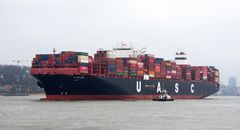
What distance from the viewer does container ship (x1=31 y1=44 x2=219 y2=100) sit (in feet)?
275

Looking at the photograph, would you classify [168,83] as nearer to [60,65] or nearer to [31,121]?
[60,65]

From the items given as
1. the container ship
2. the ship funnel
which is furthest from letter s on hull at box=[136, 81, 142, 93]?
the ship funnel

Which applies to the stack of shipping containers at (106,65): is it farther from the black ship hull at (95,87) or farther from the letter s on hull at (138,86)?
the letter s on hull at (138,86)

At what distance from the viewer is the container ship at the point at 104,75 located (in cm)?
8388

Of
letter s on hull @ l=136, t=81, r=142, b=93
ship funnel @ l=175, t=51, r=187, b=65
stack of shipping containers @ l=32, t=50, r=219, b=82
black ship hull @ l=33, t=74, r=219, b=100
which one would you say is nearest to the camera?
stack of shipping containers @ l=32, t=50, r=219, b=82

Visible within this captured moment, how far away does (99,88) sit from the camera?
8631 centimetres

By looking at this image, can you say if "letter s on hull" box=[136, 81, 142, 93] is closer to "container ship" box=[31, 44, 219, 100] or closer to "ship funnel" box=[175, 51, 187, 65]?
"container ship" box=[31, 44, 219, 100]

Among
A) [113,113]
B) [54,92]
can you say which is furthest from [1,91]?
[113,113]

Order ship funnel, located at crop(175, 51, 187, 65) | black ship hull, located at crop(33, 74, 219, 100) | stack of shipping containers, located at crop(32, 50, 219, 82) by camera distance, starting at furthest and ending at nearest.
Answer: ship funnel, located at crop(175, 51, 187, 65), black ship hull, located at crop(33, 74, 219, 100), stack of shipping containers, located at crop(32, 50, 219, 82)

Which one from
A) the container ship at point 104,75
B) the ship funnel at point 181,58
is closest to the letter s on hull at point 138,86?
the container ship at point 104,75

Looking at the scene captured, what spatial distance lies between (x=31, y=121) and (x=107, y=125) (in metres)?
7.65

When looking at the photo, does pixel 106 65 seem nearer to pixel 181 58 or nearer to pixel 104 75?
pixel 104 75

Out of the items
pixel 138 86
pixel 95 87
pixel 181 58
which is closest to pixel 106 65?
pixel 95 87

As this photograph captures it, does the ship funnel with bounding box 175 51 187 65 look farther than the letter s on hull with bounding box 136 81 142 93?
Yes
